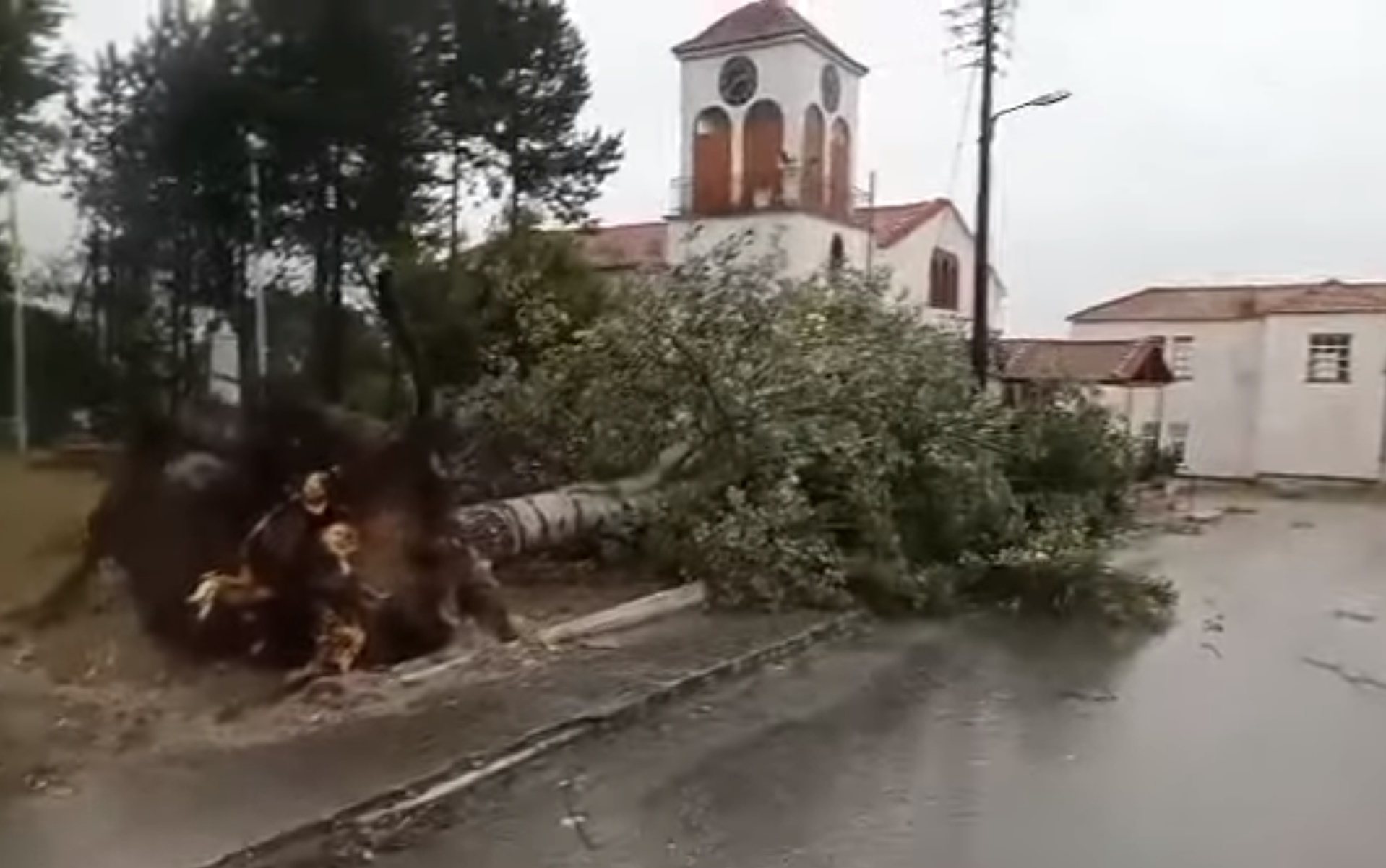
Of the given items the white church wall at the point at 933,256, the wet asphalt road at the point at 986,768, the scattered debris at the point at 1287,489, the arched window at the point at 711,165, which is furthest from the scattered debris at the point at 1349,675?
the scattered debris at the point at 1287,489

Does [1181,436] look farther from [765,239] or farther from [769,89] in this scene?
[765,239]

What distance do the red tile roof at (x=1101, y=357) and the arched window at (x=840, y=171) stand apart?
602 cm

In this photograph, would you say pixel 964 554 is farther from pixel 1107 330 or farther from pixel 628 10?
pixel 1107 330

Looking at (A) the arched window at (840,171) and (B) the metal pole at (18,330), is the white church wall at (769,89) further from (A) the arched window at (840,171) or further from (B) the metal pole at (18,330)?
(B) the metal pole at (18,330)

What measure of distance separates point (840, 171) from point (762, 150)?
2090 millimetres

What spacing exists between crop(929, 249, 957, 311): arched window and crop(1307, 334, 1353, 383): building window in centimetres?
1121

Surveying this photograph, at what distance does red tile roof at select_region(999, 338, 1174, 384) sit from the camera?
71.1 feet

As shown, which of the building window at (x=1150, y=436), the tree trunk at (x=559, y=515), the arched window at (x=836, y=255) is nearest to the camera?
the tree trunk at (x=559, y=515)

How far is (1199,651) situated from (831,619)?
2599 mm

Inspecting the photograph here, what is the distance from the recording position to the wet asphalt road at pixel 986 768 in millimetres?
4941

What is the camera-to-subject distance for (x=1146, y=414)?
28891 millimetres

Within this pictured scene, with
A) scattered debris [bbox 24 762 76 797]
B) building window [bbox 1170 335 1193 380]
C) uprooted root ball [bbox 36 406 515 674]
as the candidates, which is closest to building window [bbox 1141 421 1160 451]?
building window [bbox 1170 335 1193 380]

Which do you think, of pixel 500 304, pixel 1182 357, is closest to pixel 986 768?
pixel 500 304

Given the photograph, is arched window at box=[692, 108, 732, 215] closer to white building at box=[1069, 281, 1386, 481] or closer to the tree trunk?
the tree trunk
